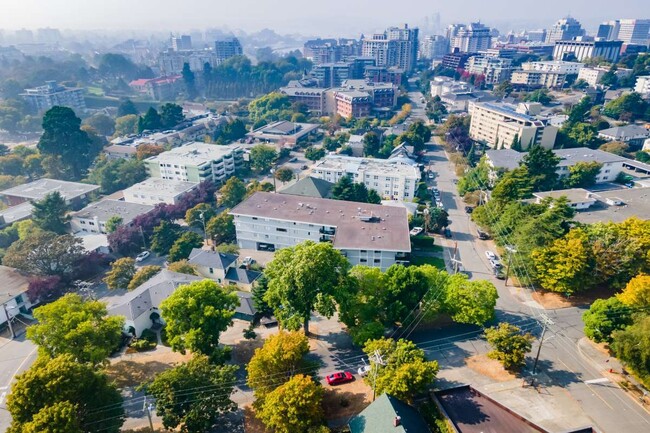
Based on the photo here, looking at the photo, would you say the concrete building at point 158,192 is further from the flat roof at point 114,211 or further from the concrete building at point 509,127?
the concrete building at point 509,127

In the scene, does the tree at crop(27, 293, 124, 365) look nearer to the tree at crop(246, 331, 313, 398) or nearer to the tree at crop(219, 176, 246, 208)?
the tree at crop(246, 331, 313, 398)

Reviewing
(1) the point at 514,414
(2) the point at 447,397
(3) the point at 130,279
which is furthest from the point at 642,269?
(3) the point at 130,279

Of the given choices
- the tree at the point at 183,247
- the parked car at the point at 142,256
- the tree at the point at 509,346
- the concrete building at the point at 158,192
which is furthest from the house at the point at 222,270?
the tree at the point at 509,346

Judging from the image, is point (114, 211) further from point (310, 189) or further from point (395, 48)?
point (395, 48)

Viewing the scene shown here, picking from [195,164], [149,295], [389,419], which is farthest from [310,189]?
[389,419]

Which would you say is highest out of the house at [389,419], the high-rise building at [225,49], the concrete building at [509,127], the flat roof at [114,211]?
the high-rise building at [225,49]
